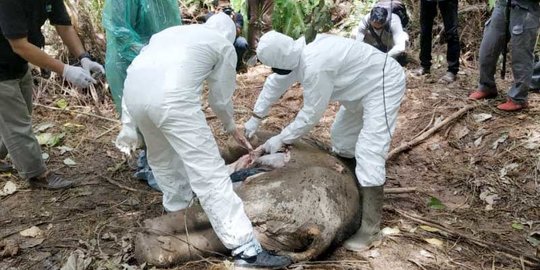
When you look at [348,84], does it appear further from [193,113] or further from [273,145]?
[193,113]

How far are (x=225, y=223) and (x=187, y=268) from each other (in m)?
0.43

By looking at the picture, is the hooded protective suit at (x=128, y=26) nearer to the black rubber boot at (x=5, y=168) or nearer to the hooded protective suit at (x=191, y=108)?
the hooded protective suit at (x=191, y=108)

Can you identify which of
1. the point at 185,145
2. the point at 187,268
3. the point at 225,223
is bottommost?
the point at 187,268

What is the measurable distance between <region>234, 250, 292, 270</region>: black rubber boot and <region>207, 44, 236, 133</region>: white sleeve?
1009mm

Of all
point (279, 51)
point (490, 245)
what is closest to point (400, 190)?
point (490, 245)

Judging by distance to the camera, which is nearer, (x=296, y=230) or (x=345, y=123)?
(x=296, y=230)

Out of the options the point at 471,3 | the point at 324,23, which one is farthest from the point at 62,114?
the point at 471,3

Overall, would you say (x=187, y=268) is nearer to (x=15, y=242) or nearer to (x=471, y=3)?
(x=15, y=242)

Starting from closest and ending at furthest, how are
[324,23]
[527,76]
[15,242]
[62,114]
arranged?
[15,242], [527,76], [62,114], [324,23]

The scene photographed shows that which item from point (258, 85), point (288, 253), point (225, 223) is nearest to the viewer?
point (225, 223)

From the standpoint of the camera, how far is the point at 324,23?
771 centimetres

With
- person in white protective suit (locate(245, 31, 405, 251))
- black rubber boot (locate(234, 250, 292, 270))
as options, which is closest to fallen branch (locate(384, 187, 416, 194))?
person in white protective suit (locate(245, 31, 405, 251))

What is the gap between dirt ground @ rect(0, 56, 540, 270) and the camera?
11.8 ft

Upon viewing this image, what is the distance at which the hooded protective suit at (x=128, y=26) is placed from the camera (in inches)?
158
